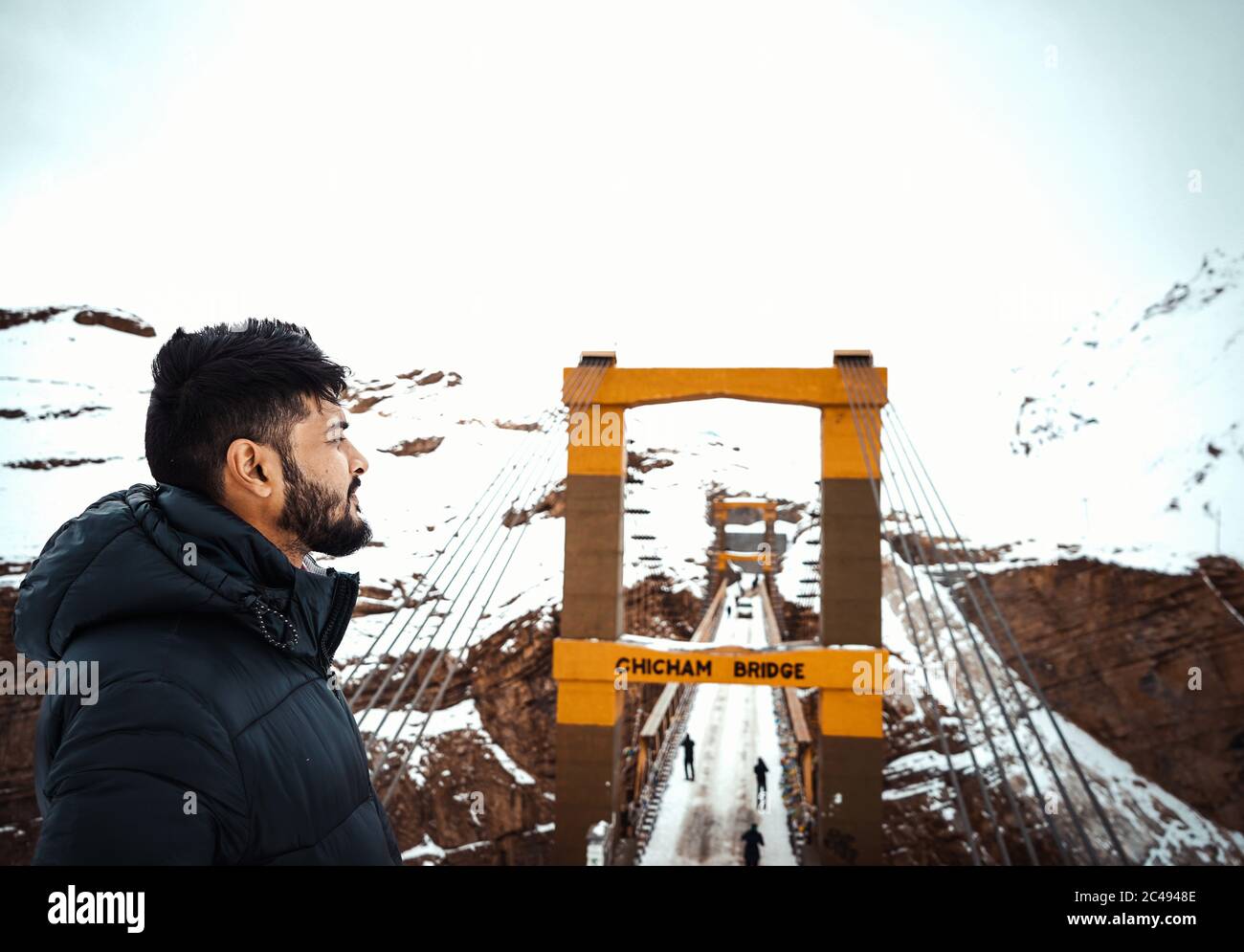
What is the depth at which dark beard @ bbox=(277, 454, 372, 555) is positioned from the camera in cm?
112

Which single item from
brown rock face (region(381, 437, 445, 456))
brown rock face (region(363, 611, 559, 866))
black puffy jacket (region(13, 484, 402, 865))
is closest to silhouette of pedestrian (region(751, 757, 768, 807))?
brown rock face (region(363, 611, 559, 866))

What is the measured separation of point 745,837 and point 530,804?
10.9m

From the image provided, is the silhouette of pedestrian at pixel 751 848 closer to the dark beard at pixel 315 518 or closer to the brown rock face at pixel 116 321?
the dark beard at pixel 315 518

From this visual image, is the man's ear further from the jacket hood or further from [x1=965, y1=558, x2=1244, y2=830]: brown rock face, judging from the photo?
[x1=965, y1=558, x2=1244, y2=830]: brown rock face

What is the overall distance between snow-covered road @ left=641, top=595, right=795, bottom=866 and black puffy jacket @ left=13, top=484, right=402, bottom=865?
5247mm

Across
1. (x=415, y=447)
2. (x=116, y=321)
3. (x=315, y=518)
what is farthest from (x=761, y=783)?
(x=116, y=321)

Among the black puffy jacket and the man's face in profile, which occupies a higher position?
the man's face in profile

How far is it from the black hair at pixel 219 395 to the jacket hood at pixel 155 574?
0.05m

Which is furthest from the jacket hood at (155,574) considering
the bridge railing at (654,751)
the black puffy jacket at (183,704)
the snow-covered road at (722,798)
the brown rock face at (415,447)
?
the brown rock face at (415,447)

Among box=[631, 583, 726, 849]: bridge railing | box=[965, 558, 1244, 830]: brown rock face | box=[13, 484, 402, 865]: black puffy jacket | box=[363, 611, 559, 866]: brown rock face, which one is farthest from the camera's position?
box=[363, 611, 559, 866]: brown rock face

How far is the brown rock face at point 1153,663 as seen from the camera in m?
16.9

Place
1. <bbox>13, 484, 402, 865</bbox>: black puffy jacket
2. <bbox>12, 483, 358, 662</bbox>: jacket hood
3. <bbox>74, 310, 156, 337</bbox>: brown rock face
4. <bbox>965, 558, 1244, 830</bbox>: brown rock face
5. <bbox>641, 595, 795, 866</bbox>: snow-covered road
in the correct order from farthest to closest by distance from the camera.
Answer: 1. <bbox>74, 310, 156, 337</bbox>: brown rock face
2. <bbox>965, 558, 1244, 830</bbox>: brown rock face
3. <bbox>641, 595, 795, 866</bbox>: snow-covered road
4. <bbox>12, 483, 358, 662</bbox>: jacket hood
5. <bbox>13, 484, 402, 865</bbox>: black puffy jacket

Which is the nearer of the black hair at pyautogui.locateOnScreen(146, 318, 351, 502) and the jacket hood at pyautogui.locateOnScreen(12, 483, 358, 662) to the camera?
the jacket hood at pyautogui.locateOnScreen(12, 483, 358, 662)
